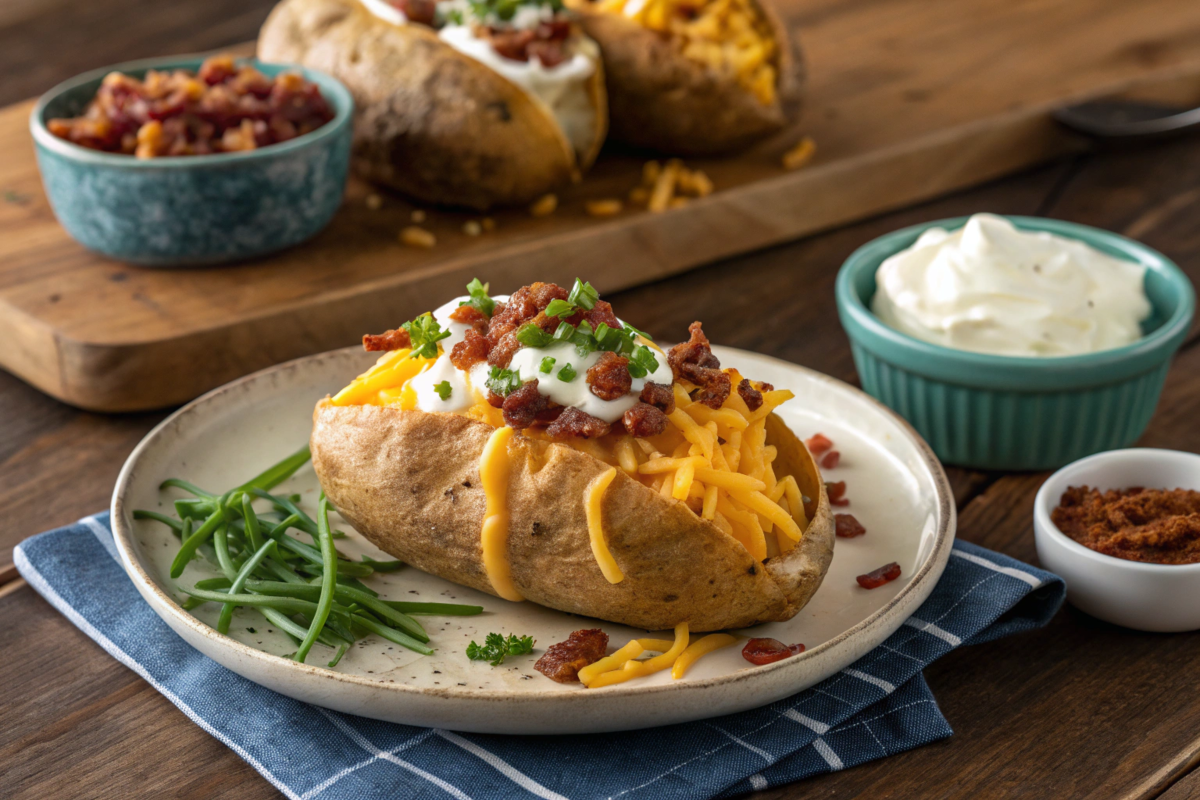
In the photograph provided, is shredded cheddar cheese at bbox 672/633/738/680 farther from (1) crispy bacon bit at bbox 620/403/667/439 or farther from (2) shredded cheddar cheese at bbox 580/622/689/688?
(1) crispy bacon bit at bbox 620/403/667/439

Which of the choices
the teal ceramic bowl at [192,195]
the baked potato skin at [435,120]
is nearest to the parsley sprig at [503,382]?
the teal ceramic bowl at [192,195]

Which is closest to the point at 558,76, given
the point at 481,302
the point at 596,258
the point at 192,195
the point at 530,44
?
the point at 530,44

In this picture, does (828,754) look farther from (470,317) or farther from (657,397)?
(470,317)

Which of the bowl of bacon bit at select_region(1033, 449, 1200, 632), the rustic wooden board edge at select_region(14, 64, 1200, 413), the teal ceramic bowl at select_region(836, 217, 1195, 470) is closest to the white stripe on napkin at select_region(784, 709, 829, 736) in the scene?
the bowl of bacon bit at select_region(1033, 449, 1200, 632)

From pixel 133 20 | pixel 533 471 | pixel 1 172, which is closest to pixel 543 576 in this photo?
pixel 533 471

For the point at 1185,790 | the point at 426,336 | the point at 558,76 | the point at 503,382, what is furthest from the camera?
the point at 558,76

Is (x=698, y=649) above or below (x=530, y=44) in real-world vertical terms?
below

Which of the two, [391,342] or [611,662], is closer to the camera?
[611,662]
